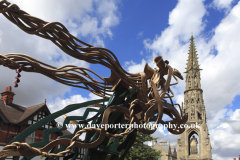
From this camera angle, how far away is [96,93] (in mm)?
6711

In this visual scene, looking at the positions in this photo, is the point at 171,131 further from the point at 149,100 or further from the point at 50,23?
the point at 50,23

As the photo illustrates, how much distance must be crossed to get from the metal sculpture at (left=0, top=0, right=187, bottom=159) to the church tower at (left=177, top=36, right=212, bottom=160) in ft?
104

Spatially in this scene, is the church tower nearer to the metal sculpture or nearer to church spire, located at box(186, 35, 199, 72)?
church spire, located at box(186, 35, 199, 72)

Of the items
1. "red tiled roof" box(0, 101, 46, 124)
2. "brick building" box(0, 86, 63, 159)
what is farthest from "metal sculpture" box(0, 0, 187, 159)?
"red tiled roof" box(0, 101, 46, 124)

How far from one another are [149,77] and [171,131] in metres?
1.65

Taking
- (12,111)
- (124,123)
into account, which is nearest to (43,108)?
(12,111)

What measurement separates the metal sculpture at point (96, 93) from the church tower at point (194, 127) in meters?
31.6

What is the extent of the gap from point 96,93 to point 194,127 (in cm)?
3516

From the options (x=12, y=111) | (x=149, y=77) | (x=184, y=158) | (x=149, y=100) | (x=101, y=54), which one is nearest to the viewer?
(x=101, y=54)

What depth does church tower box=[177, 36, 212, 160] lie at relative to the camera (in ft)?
123

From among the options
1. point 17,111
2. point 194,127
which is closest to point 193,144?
point 194,127

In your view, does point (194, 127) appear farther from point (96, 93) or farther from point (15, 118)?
point (96, 93)

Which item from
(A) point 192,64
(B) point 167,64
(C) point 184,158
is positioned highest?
(A) point 192,64

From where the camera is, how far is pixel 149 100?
5727 mm
